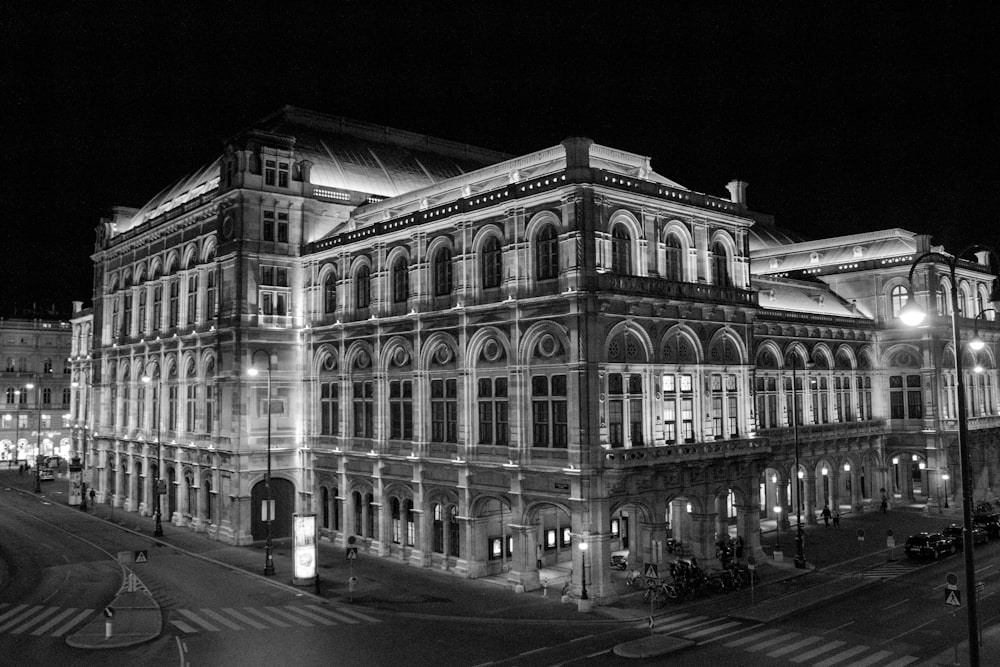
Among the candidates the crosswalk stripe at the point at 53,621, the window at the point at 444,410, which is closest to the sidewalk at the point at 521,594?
the crosswalk stripe at the point at 53,621

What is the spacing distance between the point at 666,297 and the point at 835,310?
35187mm

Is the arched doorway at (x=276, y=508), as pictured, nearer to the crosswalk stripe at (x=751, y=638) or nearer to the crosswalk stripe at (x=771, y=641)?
the crosswalk stripe at (x=751, y=638)

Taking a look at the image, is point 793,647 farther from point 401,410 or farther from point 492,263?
point 401,410

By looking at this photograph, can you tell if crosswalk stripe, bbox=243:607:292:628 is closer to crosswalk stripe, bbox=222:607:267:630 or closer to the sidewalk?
crosswalk stripe, bbox=222:607:267:630

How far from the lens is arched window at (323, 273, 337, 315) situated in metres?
57.5

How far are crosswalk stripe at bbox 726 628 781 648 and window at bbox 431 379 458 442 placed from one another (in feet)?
65.0

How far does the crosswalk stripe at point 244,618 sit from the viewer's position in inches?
1355

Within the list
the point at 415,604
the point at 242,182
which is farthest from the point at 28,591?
the point at 242,182

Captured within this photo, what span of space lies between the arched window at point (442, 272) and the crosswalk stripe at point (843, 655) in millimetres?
27577

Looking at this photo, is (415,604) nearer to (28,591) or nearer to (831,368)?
(28,591)

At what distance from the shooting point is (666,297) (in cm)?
4266

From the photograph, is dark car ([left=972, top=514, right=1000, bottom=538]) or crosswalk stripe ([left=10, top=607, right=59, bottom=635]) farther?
dark car ([left=972, top=514, right=1000, bottom=538])

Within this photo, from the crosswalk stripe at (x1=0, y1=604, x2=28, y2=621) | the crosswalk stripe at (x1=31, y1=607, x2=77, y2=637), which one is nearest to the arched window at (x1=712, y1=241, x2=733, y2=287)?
the crosswalk stripe at (x1=31, y1=607, x2=77, y2=637)

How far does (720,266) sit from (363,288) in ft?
75.7
